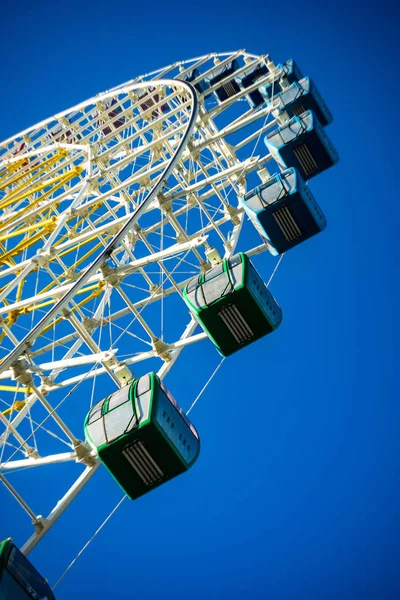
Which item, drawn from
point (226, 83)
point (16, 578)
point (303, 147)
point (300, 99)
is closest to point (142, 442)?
point (16, 578)

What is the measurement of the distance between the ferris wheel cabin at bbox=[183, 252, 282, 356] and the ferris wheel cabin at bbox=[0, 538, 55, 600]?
4.87 meters

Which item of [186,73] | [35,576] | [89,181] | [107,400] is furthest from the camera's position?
[186,73]

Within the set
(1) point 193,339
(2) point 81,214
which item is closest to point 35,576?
(1) point 193,339

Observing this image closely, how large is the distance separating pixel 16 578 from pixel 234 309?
5.60 m

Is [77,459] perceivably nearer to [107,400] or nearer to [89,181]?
[107,400]

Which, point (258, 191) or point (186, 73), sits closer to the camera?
point (258, 191)

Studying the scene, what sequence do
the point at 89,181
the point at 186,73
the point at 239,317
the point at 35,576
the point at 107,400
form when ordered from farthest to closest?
1. the point at 186,73
2. the point at 89,181
3. the point at 239,317
4. the point at 107,400
5. the point at 35,576

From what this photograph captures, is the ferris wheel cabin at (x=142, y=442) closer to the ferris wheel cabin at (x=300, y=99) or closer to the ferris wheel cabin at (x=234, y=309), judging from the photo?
the ferris wheel cabin at (x=234, y=309)

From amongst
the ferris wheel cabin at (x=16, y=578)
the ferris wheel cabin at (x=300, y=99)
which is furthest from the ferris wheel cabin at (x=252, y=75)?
the ferris wheel cabin at (x=16, y=578)

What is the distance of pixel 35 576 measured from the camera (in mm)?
11219

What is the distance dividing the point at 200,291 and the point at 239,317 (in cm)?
86

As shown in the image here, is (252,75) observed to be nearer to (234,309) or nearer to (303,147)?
(303,147)

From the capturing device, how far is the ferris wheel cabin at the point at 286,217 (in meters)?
16.5

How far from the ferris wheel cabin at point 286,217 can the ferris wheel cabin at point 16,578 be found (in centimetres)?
844
